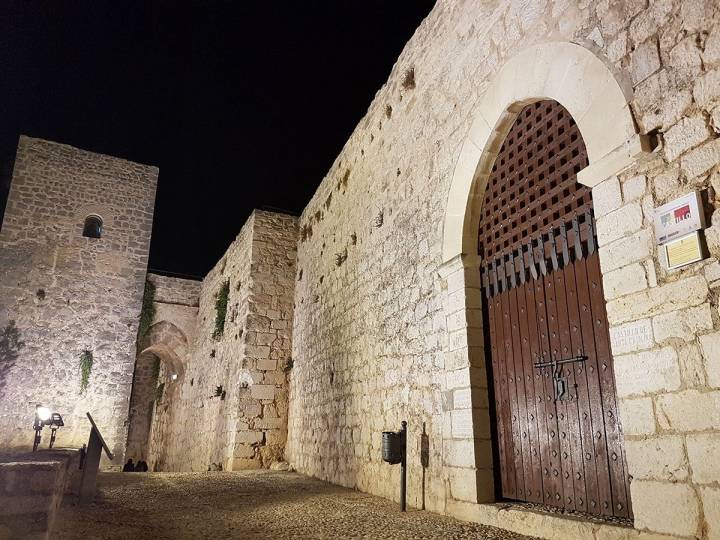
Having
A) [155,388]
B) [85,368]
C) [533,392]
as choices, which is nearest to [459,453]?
[533,392]

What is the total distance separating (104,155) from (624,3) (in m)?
13.3

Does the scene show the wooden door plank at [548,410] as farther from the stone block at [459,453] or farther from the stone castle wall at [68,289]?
the stone castle wall at [68,289]

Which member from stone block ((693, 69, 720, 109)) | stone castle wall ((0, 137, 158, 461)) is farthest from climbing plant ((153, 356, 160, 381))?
stone block ((693, 69, 720, 109))

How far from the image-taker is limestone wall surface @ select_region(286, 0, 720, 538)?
230 centimetres

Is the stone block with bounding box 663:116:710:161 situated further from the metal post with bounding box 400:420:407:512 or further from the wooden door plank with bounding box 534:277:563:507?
the metal post with bounding box 400:420:407:512

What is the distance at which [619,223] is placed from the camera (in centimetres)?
271

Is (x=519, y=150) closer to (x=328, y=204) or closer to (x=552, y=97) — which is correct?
(x=552, y=97)

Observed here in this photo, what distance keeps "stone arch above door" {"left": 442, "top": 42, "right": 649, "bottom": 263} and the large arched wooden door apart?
0.44 ft

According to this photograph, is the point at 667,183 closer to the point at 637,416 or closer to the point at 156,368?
the point at 637,416

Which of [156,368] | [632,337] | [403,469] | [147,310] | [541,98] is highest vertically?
[147,310]

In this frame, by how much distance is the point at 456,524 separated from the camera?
362 centimetres

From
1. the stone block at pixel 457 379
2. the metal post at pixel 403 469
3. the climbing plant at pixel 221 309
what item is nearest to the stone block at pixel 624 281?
the stone block at pixel 457 379

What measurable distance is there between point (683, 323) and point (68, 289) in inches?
497

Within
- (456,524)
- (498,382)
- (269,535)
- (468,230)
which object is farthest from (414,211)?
(269,535)
